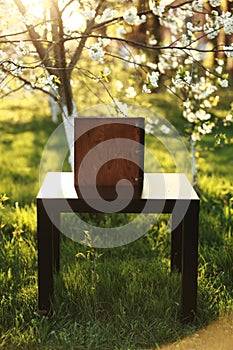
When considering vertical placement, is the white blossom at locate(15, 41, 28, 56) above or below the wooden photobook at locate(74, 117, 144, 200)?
above

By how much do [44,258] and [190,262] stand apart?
805 millimetres

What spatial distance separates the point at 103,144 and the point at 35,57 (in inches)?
118

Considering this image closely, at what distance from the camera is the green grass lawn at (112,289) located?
10.8 ft

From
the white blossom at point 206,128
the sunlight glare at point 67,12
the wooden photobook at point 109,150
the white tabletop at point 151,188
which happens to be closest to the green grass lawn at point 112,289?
the white tabletop at point 151,188

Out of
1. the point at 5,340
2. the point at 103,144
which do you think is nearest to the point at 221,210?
the point at 103,144

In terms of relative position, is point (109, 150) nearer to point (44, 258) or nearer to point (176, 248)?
point (44, 258)

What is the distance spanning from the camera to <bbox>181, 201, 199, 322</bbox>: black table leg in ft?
10.6

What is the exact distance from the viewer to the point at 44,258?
3.30 m

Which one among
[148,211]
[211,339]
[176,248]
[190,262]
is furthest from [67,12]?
[211,339]

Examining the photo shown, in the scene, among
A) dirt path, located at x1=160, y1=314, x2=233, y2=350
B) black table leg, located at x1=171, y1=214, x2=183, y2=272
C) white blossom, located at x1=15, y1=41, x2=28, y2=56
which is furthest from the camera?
black table leg, located at x1=171, y1=214, x2=183, y2=272

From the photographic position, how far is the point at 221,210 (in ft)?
17.5

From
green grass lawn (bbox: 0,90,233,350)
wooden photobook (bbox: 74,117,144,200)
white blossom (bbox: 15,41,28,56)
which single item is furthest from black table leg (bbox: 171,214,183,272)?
white blossom (bbox: 15,41,28,56)

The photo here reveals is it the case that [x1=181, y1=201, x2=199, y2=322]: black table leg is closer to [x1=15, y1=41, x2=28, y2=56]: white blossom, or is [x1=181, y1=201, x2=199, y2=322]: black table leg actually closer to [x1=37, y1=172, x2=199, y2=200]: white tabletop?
[x1=37, y1=172, x2=199, y2=200]: white tabletop

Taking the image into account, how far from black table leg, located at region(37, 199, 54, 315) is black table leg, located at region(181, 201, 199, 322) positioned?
2.43 feet
